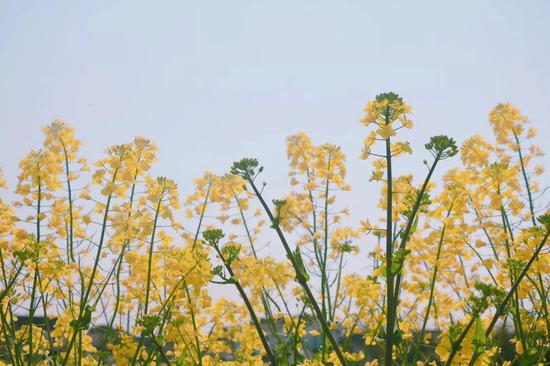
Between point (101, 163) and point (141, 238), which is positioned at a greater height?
point (101, 163)

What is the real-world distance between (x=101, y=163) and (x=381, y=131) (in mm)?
2343

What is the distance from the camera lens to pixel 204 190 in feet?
14.2

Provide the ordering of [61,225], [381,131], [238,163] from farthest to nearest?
[61,225] < [238,163] < [381,131]

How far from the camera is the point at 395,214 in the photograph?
3592 millimetres

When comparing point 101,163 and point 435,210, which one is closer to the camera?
point 435,210

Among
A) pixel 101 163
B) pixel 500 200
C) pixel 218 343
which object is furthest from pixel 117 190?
pixel 500 200

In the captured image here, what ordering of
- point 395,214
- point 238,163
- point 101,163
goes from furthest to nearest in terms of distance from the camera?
point 101,163 → point 395,214 → point 238,163

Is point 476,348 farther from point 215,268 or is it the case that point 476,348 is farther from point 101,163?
point 101,163

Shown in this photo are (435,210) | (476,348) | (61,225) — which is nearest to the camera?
(476,348)

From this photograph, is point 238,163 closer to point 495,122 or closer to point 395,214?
point 395,214

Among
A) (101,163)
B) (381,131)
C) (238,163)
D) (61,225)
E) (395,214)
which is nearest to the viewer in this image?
(381,131)

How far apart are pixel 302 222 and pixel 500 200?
5.35 feet

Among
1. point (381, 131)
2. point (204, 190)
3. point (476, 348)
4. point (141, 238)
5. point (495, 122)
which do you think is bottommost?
point (476, 348)

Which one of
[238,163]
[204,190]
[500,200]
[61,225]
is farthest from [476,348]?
[61,225]
